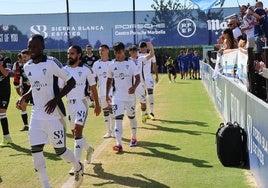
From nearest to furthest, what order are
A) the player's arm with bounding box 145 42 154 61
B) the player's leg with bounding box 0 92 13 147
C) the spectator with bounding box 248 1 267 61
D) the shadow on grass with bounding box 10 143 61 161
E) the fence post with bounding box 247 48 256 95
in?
the fence post with bounding box 247 48 256 95 < the shadow on grass with bounding box 10 143 61 161 < the player's leg with bounding box 0 92 13 147 < the spectator with bounding box 248 1 267 61 < the player's arm with bounding box 145 42 154 61

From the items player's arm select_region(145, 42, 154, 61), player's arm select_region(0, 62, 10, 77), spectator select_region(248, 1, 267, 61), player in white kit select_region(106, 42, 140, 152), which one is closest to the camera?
player in white kit select_region(106, 42, 140, 152)

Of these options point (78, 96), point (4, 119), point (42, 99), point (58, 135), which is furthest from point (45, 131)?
point (4, 119)

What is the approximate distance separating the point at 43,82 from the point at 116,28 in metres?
42.0

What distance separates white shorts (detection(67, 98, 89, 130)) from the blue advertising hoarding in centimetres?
3803

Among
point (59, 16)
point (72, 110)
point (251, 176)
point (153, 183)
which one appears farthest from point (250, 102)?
point (59, 16)

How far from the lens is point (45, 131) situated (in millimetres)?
6508

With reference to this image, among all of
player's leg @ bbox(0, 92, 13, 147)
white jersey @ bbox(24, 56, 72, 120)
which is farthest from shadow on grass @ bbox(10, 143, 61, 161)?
white jersey @ bbox(24, 56, 72, 120)

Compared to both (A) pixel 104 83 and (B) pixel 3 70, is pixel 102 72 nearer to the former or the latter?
(A) pixel 104 83

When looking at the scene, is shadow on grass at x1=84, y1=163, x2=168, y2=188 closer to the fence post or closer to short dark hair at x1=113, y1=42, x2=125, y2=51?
the fence post

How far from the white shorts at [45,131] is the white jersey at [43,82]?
7cm

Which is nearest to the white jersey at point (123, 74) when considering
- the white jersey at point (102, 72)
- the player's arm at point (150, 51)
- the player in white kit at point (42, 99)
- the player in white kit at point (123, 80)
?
the player in white kit at point (123, 80)

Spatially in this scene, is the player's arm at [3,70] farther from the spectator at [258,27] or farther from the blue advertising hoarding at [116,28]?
the blue advertising hoarding at [116,28]

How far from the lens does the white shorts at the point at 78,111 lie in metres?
8.10

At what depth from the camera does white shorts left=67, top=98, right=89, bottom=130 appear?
8102 millimetres
